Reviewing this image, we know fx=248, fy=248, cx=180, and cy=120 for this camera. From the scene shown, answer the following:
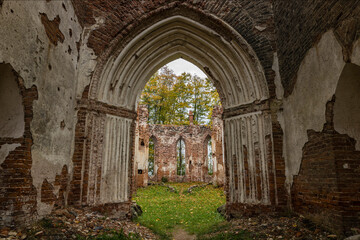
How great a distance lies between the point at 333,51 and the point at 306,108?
4.27 feet

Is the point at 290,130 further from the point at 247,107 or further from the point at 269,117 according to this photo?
the point at 247,107

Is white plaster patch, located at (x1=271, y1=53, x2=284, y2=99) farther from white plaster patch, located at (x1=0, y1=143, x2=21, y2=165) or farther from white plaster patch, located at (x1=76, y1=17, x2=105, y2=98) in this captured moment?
white plaster patch, located at (x1=0, y1=143, x2=21, y2=165)

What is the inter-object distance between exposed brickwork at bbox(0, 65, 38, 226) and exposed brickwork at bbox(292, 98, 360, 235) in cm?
474

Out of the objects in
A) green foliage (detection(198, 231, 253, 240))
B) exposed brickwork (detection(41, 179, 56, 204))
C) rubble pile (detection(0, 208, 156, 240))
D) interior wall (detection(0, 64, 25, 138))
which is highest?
interior wall (detection(0, 64, 25, 138))

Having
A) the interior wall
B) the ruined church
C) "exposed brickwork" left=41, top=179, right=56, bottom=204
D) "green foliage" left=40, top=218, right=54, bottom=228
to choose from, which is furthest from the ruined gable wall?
the interior wall

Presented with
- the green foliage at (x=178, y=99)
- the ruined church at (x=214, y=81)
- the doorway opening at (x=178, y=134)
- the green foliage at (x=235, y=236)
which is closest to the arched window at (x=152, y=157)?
the doorway opening at (x=178, y=134)

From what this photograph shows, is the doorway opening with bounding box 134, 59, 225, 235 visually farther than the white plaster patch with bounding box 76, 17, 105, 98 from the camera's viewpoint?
Yes

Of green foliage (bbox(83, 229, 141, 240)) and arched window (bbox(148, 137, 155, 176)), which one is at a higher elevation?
arched window (bbox(148, 137, 155, 176))

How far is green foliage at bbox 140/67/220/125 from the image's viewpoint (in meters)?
24.0

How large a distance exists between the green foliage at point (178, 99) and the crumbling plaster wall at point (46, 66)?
18.1m

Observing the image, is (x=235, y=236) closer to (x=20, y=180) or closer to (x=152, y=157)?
(x=20, y=180)

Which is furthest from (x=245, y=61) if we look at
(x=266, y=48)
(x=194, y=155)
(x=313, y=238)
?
(x=194, y=155)

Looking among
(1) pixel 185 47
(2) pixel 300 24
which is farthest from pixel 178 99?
(2) pixel 300 24

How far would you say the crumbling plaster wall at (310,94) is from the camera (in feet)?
12.3
